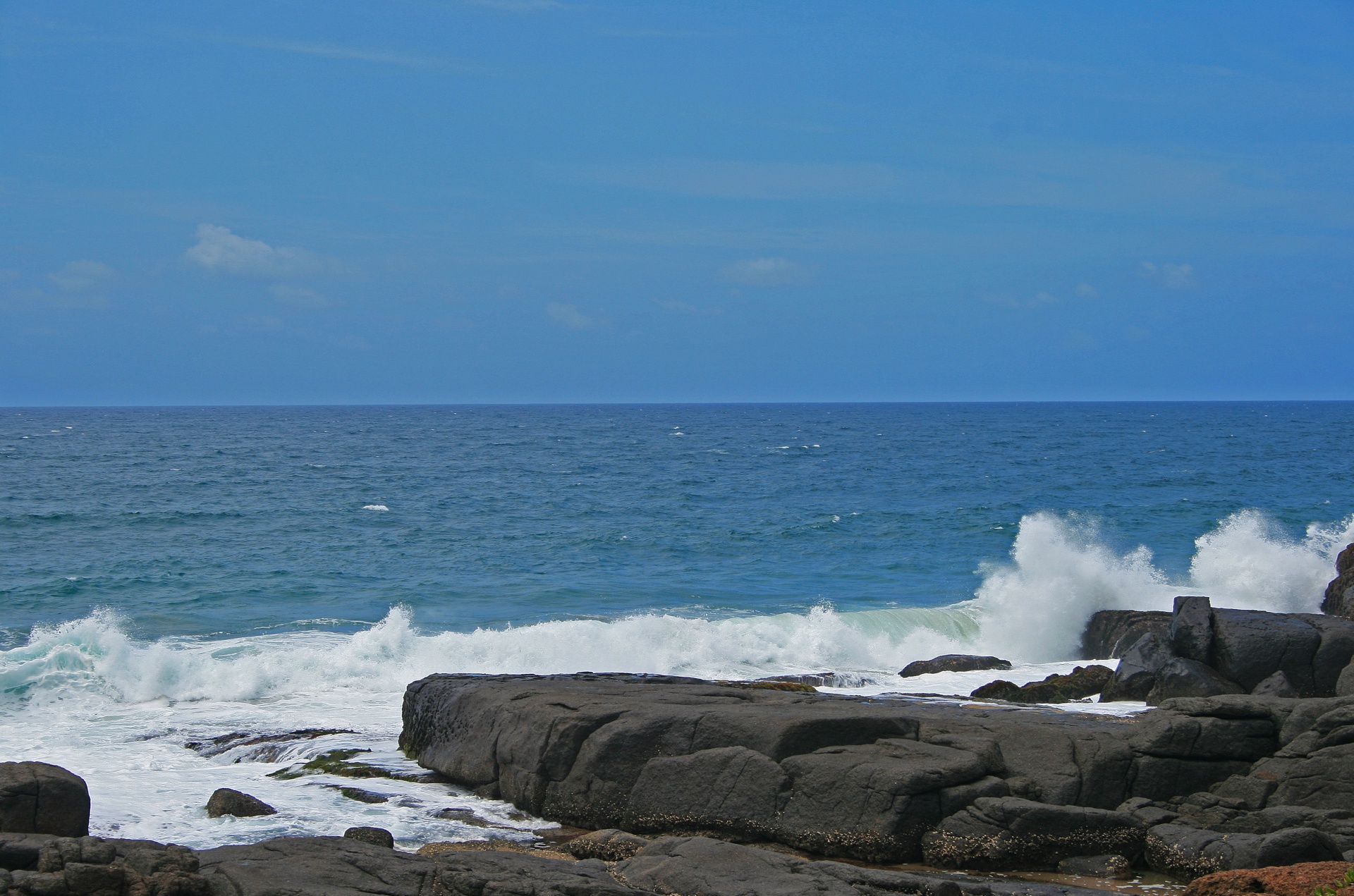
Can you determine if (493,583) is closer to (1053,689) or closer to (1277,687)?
(1053,689)

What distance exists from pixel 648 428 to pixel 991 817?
103 metres

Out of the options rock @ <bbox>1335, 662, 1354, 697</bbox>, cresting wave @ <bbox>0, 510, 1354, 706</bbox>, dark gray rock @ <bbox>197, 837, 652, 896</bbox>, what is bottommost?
cresting wave @ <bbox>0, 510, 1354, 706</bbox>

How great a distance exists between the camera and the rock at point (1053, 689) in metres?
16.0

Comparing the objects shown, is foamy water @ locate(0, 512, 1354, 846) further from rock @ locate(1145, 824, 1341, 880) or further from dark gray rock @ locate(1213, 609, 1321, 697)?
rock @ locate(1145, 824, 1341, 880)

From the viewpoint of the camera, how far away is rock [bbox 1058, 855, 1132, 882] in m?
9.23

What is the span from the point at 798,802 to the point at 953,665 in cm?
968

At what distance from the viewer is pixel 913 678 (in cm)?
1828

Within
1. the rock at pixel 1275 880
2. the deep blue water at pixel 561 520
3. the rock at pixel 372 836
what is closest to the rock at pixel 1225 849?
the rock at pixel 1275 880

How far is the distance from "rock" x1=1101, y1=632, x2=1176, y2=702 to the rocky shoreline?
264 cm

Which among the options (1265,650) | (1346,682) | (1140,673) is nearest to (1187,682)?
(1140,673)

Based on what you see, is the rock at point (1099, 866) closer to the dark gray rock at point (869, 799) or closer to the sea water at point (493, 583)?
the dark gray rock at point (869, 799)

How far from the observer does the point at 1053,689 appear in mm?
16172

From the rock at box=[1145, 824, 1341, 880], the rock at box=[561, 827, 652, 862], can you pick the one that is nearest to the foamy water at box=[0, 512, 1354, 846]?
the rock at box=[561, 827, 652, 862]

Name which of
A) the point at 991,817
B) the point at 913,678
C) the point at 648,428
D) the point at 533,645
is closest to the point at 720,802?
the point at 991,817
